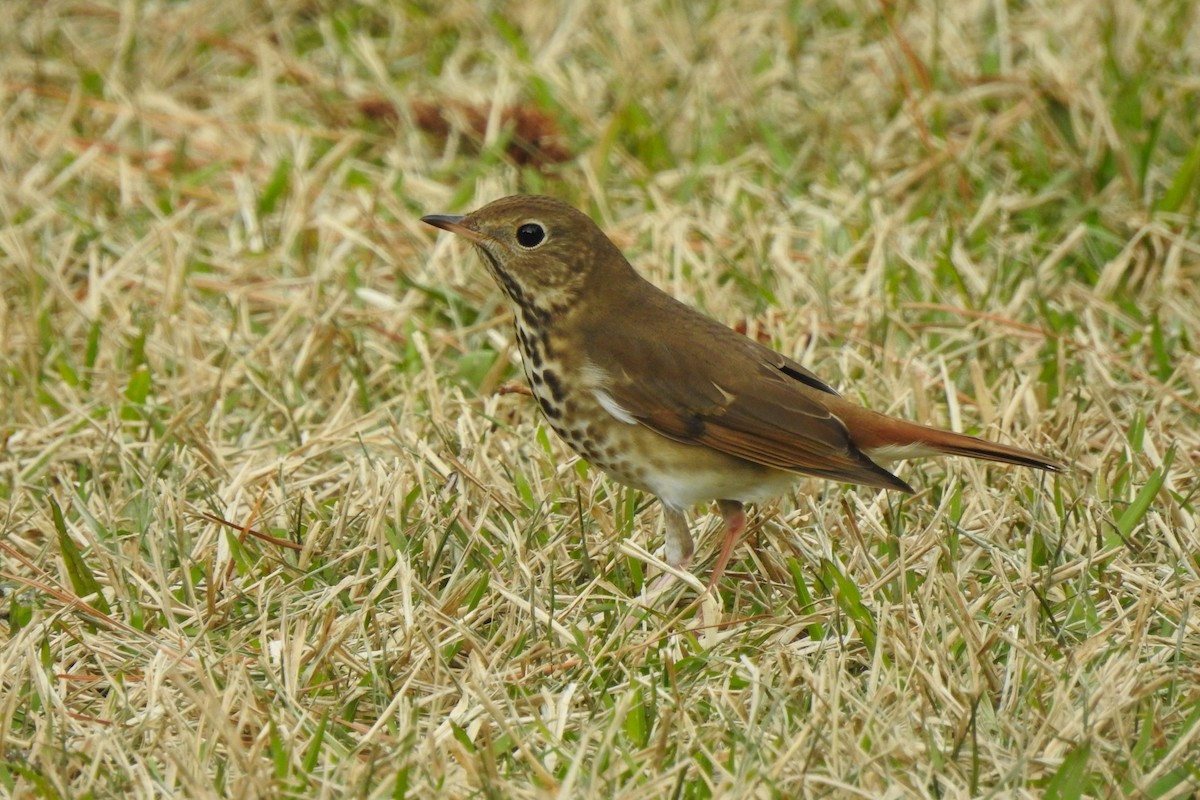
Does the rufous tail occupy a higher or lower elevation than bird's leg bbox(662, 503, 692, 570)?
higher

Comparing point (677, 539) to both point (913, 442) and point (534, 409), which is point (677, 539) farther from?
point (534, 409)

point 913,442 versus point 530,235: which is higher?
point 530,235

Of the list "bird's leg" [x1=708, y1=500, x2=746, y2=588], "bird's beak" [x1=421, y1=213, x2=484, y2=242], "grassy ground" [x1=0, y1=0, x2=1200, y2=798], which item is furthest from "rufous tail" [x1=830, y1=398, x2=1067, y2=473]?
"bird's beak" [x1=421, y1=213, x2=484, y2=242]

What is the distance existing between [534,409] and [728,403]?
1044 millimetres

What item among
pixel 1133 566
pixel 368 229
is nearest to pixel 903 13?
pixel 368 229

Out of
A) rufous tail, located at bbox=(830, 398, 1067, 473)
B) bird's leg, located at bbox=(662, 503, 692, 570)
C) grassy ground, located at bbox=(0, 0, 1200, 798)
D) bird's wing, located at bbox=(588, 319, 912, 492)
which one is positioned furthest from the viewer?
bird's leg, located at bbox=(662, 503, 692, 570)

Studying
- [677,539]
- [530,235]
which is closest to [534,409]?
[530,235]

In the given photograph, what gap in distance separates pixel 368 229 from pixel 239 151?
3.16ft

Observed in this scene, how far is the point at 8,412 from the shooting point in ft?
15.8

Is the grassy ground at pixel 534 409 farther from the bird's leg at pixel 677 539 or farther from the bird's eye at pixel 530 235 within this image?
the bird's eye at pixel 530 235

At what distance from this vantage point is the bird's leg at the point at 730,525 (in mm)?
3928

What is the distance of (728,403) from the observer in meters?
3.94

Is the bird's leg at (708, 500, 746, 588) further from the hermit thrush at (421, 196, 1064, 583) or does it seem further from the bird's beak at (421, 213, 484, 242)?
the bird's beak at (421, 213, 484, 242)

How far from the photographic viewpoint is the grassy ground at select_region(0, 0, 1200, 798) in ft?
10.7
